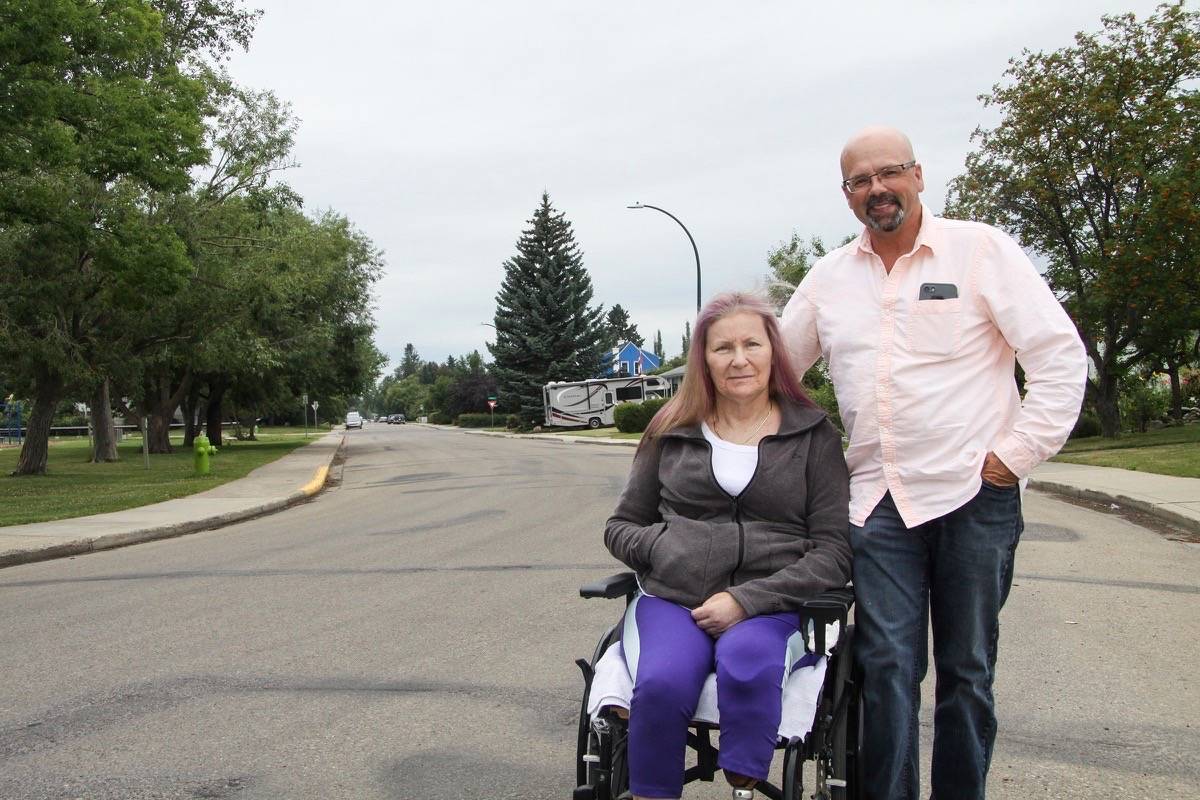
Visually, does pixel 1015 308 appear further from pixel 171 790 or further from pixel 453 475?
pixel 453 475

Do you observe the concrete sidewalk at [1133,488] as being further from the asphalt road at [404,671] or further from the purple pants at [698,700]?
the purple pants at [698,700]

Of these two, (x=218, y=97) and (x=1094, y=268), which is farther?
(x=218, y=97)

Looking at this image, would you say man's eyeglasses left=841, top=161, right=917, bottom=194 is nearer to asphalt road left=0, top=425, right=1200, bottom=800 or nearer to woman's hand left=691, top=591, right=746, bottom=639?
woman's hand left=691, top=591, right=746, bottom=639

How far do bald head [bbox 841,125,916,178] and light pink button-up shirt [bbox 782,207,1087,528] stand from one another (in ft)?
0.62

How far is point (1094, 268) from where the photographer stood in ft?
69.6

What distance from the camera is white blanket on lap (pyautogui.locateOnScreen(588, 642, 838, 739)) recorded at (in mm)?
2744

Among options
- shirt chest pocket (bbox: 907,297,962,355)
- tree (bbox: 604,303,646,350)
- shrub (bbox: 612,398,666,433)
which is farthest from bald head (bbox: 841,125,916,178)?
tree (bbox: 604,303,646,350)

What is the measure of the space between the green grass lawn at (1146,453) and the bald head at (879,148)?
13.4 m

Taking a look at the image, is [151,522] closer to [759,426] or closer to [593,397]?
[759,426]

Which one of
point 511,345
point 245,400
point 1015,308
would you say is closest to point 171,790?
point 1015,308

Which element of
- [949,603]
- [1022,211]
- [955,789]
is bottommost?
[955,789]

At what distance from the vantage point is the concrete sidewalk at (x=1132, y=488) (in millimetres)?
10672

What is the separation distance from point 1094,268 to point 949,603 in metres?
20.8

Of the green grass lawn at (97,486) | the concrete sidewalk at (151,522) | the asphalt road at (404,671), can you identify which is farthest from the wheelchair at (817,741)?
the green grass lawn at (97,486)
